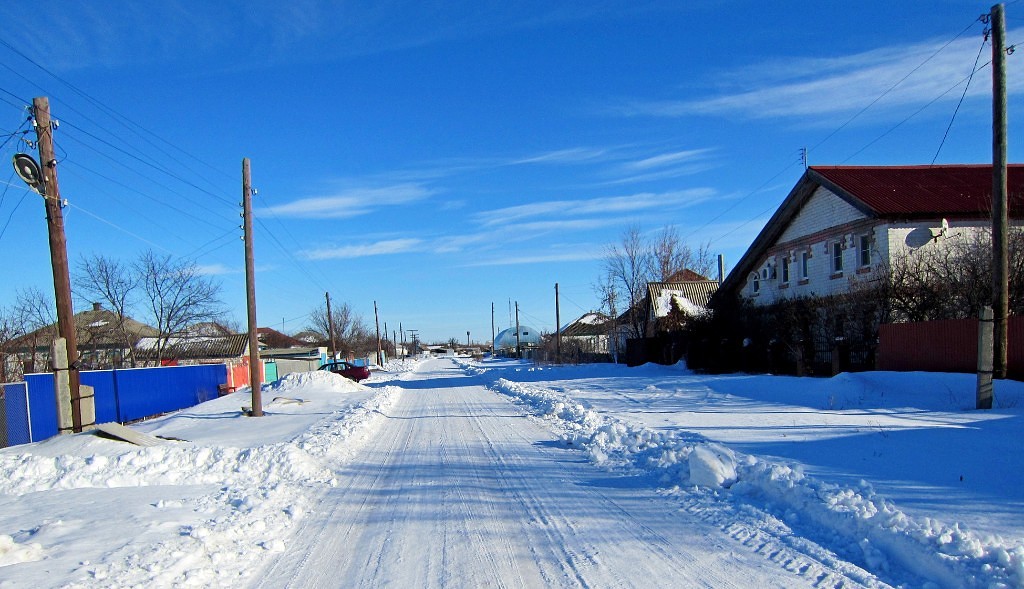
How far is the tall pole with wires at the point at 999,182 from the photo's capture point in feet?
44.7

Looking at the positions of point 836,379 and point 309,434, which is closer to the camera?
point 309,434

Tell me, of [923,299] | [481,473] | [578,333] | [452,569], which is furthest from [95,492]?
[578,333]

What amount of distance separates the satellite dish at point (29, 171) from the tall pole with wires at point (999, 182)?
18410mm

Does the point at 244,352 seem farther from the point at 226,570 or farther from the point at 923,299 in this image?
the point at 226,570

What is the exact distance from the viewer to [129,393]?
23.3 meters

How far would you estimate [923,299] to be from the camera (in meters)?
20.3

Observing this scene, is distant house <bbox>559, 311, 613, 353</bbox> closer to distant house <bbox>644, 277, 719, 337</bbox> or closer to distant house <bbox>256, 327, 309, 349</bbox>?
distant house <bbox>644, 277, 719, 337</bbox>

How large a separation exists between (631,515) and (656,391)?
16.1 m

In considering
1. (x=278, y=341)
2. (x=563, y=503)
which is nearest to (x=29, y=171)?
(x=563, y=503)

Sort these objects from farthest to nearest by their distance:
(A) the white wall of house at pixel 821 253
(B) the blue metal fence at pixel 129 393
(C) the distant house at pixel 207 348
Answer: (C) the distant house at pixel 207 348
(A) the white wall of house at pixel 821 253
(B) the blue metal fence at pixel 129 393

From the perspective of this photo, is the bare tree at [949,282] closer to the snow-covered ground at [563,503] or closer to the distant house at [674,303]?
the snow-covered ground at [563,503]

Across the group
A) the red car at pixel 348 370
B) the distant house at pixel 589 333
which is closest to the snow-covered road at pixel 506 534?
the red car at pixel 348 370

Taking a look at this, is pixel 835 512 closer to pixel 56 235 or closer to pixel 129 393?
pixel 56 235

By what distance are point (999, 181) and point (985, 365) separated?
371 centimetres
